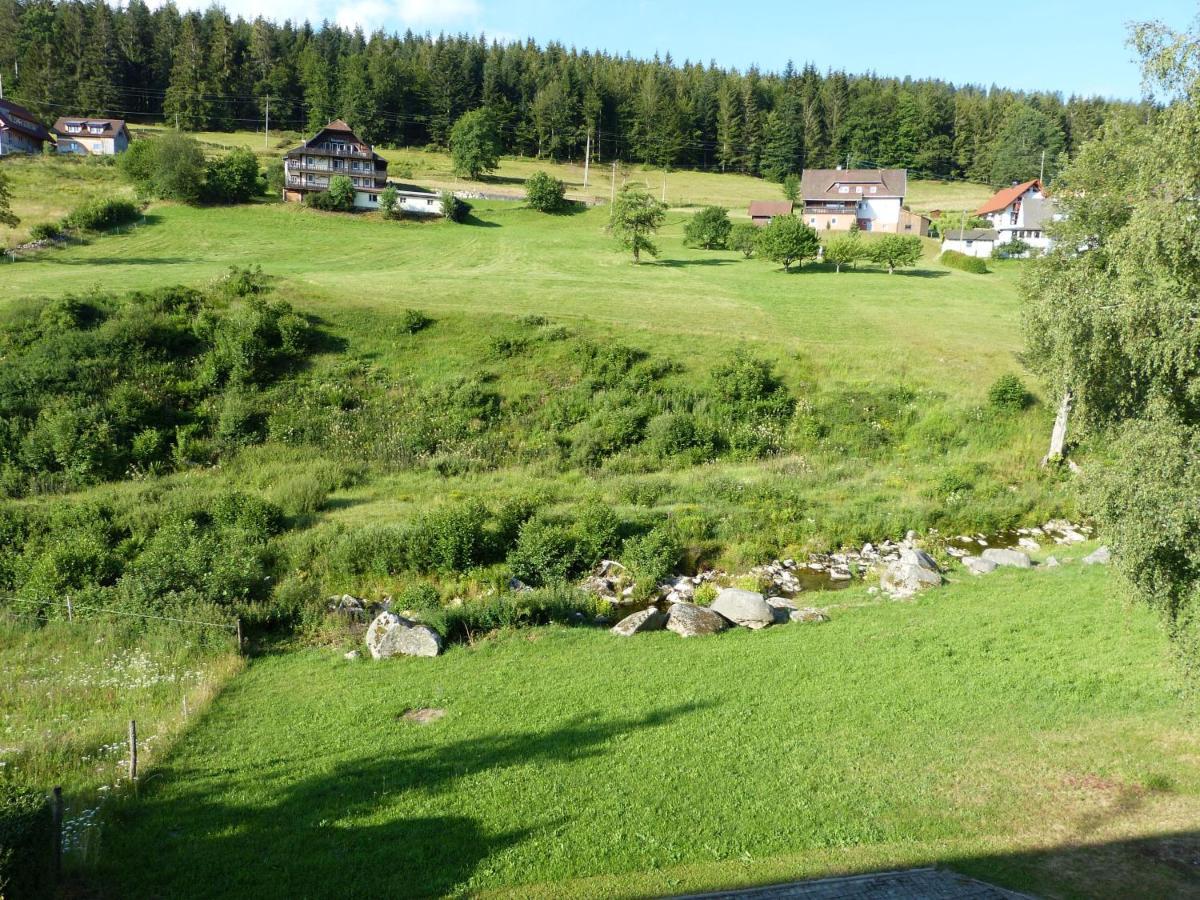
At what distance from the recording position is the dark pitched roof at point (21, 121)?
8261 cm

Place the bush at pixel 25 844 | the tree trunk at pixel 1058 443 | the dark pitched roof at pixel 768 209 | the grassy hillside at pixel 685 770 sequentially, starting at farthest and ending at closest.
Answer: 1. the dark pitched roof at pixel 768 209
2. the tree trunk at pixel 1058 443
3. the grassy hillside at pixel 685 770
4. the bush at pixel 25 844

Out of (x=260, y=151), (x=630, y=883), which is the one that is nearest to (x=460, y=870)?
(x=630, y=883)

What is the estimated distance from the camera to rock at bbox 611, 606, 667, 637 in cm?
1953

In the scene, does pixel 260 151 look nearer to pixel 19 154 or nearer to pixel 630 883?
pixel 19 154

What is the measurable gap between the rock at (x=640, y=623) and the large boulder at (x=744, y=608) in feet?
5.27

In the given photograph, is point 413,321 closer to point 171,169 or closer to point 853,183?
point 171,169

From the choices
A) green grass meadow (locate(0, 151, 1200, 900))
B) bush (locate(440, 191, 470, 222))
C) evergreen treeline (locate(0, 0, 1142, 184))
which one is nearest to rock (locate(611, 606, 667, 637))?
green grass meadow (locate(0, 151, 1200, 900))

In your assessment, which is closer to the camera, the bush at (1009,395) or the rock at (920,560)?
the rock at (920,560)

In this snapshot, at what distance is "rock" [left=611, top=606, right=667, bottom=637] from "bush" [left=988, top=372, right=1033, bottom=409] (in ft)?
77.5

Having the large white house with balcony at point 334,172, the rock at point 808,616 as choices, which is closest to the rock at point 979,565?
the rock at point 808,616

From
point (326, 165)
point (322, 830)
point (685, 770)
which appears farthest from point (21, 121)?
point (685, 770)

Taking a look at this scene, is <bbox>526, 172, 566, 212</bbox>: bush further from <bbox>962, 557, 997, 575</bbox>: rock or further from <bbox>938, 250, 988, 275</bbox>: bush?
<bbox>962, 557, 997, 575</bbox>: rock

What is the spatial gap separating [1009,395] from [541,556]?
81.8 ft

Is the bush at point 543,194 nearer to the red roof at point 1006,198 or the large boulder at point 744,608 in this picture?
the red roof at point 1006,198
